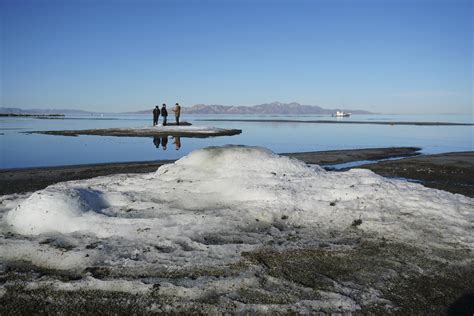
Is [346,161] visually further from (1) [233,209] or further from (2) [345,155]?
(1) [233,209]

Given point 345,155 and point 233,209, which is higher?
point 345,155

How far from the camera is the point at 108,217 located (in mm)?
6059

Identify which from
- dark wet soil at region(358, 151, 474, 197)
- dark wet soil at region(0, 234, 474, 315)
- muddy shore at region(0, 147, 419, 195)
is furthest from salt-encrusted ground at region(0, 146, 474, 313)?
dark wet soil at region(358, 151, 474, 197)

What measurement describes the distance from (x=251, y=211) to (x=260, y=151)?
2.43 m

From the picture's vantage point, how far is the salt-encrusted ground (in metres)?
3.99

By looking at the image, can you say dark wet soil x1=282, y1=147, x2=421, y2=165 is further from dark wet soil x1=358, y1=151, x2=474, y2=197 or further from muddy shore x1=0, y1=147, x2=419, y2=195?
dark wet soil x1=358, y1=151, x2=474, y2=197

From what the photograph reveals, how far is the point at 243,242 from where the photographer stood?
5.48m

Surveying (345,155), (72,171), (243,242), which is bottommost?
(243,242)

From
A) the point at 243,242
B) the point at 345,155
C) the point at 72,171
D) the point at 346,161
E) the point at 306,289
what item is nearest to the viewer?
the point at 306,289

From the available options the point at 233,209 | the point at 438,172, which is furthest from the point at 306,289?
the point at 438,172

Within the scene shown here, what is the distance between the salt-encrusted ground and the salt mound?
0.02 meters

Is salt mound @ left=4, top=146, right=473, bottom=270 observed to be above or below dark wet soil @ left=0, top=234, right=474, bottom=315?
above

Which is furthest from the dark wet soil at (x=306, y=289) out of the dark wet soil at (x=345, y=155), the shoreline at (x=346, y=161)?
the dark wet soil at (x=345, y=155)

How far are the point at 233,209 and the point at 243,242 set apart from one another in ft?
3.80
